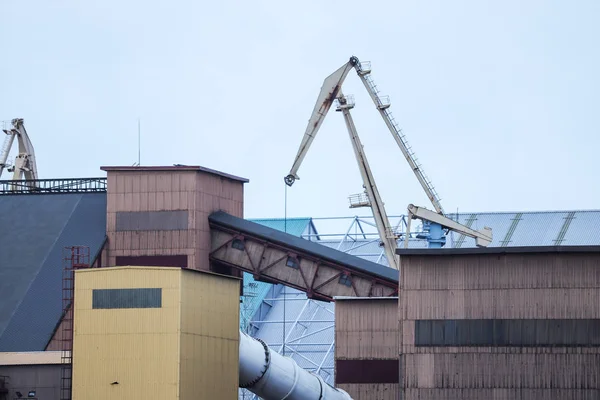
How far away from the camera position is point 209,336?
66.1m

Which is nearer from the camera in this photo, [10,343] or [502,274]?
[502,274]

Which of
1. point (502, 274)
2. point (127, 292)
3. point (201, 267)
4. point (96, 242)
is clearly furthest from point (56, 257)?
point (502, 274)

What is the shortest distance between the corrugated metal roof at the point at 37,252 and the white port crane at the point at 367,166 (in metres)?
21.2

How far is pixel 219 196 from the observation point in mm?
87188

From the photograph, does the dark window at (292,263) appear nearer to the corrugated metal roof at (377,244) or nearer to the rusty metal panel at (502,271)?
the rusty metal panel at (502,271)

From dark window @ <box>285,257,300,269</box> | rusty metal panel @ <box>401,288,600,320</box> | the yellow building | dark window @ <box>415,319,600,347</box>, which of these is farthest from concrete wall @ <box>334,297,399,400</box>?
dark window @ <box>415,319,600,347</box>

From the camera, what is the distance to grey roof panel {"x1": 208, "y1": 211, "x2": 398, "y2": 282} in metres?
84.4

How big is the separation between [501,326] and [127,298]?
15751mm

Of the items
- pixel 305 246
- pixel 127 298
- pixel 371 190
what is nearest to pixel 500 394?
pixel 127 298

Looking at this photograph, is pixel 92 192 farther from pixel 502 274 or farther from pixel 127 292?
pixel 502 274

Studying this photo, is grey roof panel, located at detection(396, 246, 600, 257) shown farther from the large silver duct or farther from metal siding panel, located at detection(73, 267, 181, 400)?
the large silver duct

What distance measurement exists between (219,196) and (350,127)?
21545 mm

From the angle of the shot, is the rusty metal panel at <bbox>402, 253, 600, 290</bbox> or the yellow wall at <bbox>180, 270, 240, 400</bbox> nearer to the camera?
the rusty metal panel at <bbox>402, 253, 600, 290</bbox>

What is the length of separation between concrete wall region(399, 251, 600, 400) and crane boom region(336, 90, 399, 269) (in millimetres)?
43694
